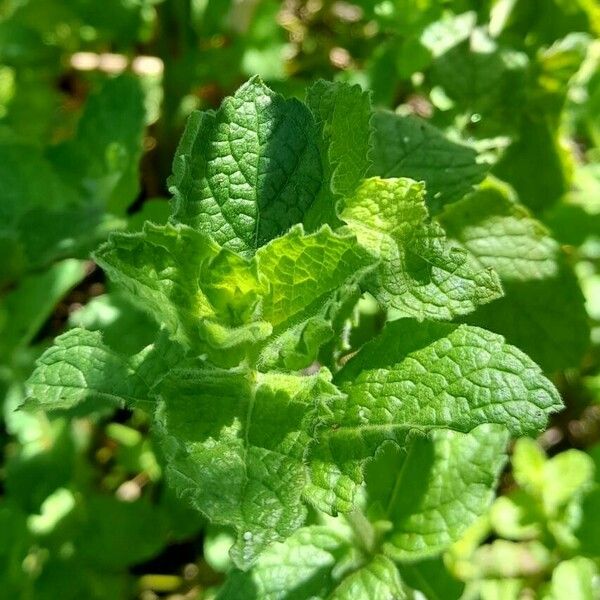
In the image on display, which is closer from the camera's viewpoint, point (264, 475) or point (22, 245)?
point (264, 475)

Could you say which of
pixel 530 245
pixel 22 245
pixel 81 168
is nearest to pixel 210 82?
pixel 81 168

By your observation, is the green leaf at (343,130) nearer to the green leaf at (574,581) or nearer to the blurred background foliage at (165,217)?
the blurred background foliage at (165,217)

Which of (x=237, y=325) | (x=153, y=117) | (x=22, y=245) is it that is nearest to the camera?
(x=237, y=325)

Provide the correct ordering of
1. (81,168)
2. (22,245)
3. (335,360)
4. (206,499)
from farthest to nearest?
(81,168)
(22,245)
(335,360)
(206,499)

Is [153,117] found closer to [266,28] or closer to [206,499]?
[266,28]

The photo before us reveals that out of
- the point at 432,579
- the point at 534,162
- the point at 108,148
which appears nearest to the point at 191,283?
the point at 432,579

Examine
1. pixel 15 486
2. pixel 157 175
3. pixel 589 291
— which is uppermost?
pixel 589 291

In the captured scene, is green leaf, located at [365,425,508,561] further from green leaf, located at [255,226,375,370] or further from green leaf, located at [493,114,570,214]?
green leaf, located at [493,114,570,214]

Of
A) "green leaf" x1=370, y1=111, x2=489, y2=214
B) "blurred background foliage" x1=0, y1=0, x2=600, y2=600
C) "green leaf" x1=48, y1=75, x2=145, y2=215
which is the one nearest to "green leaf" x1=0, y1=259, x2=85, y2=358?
"blurred background foliage" x1=0, y1=0, x2=600, y2=600
